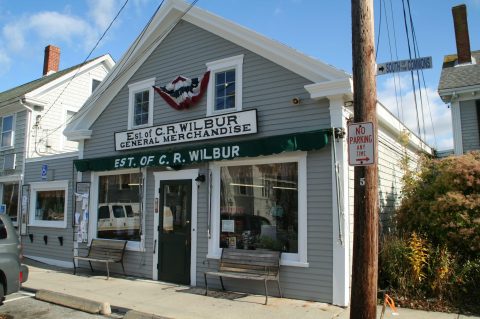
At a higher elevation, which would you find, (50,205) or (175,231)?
(50,205)

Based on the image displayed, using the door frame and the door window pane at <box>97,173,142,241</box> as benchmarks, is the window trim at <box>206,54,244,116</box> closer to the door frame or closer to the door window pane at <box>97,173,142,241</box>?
the door frame

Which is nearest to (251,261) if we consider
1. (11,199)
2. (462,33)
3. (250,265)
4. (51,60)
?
(250,265)

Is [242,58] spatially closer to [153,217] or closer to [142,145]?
[142,145]

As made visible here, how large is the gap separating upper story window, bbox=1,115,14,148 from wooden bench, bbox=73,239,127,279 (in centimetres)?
756

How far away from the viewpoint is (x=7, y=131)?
674 inches

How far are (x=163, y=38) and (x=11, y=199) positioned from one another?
9826mm

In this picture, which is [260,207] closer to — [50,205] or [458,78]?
[50,205]

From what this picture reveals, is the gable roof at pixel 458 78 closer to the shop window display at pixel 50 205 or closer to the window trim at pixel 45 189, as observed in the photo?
the window trim at pixel 45 189

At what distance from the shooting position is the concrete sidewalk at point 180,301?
720 centimetres

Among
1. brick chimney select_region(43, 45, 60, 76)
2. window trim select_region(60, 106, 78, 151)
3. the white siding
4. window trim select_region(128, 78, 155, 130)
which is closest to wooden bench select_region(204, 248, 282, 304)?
window trim select_region(128, 78, 155, 130)

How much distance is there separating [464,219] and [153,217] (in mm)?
6818

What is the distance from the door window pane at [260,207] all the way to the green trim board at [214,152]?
582mm

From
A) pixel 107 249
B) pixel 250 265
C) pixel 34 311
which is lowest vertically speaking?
pixel 34 311

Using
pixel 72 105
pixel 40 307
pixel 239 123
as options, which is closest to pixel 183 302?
pixel 40 307
